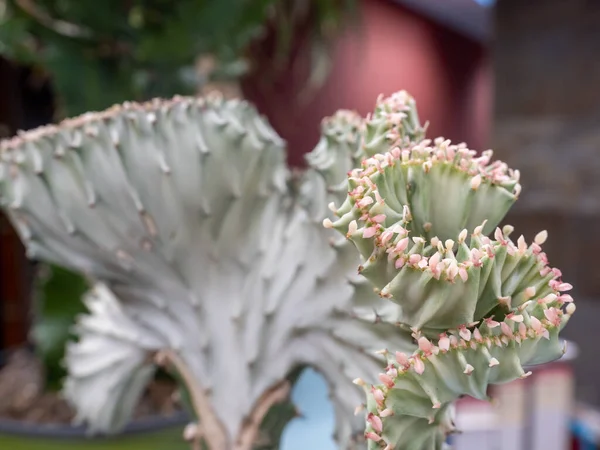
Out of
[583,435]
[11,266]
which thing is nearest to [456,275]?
[583,435]

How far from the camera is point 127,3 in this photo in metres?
0.69

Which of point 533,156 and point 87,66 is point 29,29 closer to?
point 87,66

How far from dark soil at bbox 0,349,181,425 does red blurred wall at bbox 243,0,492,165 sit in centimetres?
37

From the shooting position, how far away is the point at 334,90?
1.30 meters

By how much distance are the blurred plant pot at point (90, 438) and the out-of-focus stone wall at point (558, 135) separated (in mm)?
842

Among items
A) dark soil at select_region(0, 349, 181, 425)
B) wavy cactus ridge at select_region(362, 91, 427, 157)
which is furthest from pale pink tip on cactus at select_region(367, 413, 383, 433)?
dark soil at select_region(0, 349, 181, 425)

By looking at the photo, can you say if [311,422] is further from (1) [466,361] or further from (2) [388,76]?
(2) [388,76]

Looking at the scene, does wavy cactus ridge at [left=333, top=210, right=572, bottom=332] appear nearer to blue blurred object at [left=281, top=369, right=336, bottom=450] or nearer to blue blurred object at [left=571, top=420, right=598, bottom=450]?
blue blurred object at [left=281, top=369, right=336, bottom=450]

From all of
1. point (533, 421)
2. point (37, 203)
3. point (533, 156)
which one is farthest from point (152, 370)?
point (533, 156)

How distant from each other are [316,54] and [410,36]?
A: 3.36 ft

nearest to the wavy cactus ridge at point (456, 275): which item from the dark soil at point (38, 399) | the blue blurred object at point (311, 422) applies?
the blue blurred object at point (311, 422)

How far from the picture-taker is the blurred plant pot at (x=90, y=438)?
22.6 inches

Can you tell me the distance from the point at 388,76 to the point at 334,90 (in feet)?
1.03

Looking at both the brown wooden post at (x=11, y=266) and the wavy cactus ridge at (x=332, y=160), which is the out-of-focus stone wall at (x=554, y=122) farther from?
the brown wooden post at (x=11, y=266)
